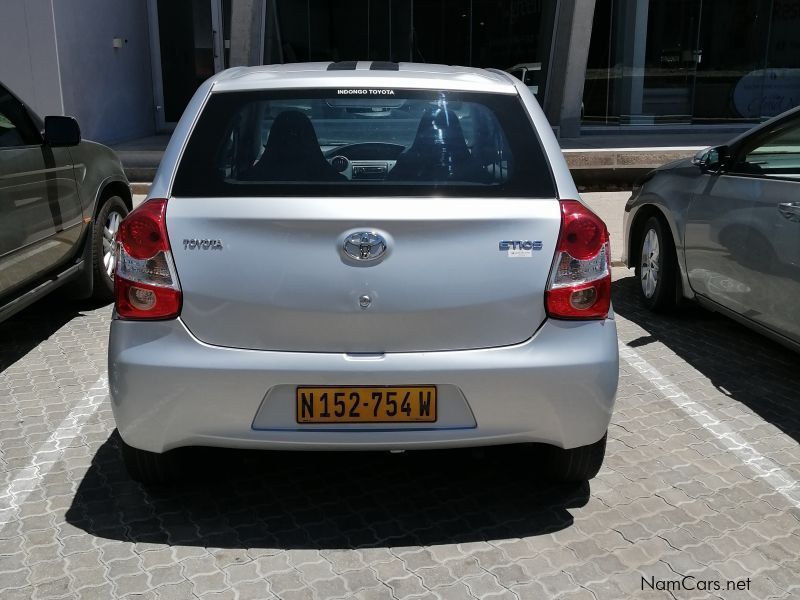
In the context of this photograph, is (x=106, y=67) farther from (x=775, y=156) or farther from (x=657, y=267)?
(x=775, y=156)

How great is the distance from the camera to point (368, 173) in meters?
3.51

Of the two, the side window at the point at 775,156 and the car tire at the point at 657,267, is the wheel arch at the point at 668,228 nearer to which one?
the car tire at the point at 657,267

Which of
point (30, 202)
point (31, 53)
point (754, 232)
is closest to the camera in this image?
point (754, 232)

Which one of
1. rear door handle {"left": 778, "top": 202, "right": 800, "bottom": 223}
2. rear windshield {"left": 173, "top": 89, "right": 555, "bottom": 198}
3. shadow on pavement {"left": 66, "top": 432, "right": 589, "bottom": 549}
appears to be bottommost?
shadow on pavement {"left": 66, "top": 432, "right": 589, "bottom": 549}

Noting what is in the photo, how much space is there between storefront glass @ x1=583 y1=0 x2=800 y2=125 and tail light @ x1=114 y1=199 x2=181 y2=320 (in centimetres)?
1530

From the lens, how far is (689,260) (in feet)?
18.2

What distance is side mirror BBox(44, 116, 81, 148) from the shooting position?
534cm

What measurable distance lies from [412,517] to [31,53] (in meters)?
11.6

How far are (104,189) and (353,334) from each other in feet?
13.4

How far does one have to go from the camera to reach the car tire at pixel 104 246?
20.3 feet

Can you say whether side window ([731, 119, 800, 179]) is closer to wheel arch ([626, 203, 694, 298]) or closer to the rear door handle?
the rear door handle

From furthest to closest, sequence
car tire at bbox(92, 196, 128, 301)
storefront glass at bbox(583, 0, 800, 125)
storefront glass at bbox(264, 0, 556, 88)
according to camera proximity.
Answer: storefront glass at bbox(264, 0, 556, 88) → storefront glass at bbox(583, 0, 800, 125) → car tire at bbox(92, 196, 128, 301)

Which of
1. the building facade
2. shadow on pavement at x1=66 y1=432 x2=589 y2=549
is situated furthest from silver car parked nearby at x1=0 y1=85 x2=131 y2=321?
the building facade

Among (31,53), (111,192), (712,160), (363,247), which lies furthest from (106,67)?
(363,247)
